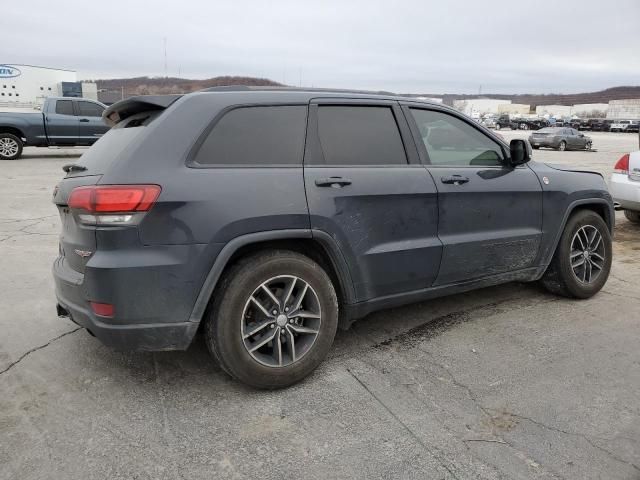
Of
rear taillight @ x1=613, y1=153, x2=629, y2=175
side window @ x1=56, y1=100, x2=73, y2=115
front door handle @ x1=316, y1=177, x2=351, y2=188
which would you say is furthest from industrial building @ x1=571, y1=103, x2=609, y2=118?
front door handle @ x1=316, y1=177, x2=351, y2=188

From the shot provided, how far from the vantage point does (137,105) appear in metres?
3.17

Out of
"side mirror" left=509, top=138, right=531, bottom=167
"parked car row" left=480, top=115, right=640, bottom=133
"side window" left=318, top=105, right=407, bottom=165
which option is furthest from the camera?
"parked car row" left=480, top=115, right=640, bottom=133

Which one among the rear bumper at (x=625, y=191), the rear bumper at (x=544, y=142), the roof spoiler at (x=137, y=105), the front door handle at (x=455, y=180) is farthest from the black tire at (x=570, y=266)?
the rear bumper at (x=544, y=142)

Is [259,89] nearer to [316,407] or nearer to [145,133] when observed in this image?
[145,133]

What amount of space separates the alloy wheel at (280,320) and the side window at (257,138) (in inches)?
28.0

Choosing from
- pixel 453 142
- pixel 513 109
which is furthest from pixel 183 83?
pixel 513 109

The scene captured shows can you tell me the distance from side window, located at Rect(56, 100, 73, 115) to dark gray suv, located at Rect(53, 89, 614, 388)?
47.9ft

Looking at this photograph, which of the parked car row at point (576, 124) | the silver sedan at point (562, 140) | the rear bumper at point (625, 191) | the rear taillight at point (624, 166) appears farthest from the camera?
the parked car row at point (576, 124)

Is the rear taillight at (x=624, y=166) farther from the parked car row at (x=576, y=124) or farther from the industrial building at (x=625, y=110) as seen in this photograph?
the industrial building at (x=625, y=110)

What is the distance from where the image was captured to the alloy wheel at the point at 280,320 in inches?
117

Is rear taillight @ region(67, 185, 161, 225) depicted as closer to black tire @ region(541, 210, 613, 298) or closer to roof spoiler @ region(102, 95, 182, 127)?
roof spoiler @ region(102, 95, 182, 127)

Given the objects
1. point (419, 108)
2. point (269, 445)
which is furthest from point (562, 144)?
point (269, 445)

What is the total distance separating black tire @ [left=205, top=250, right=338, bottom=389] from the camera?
2.87 meters

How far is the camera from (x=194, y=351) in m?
3.56
